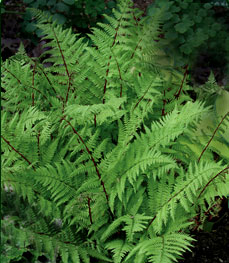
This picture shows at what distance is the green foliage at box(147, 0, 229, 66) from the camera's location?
2117 mm

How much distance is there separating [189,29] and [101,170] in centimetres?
132

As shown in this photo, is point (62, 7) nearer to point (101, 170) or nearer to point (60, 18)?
point (60, 18)

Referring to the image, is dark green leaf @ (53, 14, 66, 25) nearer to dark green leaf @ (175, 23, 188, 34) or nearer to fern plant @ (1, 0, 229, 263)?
fern plant @ (1, 0, 229, 263)

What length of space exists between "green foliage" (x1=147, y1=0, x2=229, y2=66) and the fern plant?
1.74 feet

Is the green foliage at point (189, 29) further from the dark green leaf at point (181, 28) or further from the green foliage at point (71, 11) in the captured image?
the green foliage at point (71, 11)

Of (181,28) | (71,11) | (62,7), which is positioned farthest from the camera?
(71,11)

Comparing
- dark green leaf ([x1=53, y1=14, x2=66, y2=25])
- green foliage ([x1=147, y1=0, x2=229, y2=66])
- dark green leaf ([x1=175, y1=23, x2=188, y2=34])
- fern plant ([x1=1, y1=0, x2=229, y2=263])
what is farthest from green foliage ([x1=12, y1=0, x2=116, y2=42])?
fern plant ([x1=1, y1=0, x2=229, y2=263])

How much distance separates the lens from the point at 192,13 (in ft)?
7.22

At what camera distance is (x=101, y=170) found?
133 centimetres

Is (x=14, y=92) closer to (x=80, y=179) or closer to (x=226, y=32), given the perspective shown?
(x=80, y=179)

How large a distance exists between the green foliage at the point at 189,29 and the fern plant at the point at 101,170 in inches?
20.9

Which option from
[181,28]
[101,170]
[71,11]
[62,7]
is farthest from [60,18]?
[101,170]

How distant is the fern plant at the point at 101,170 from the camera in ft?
4.10

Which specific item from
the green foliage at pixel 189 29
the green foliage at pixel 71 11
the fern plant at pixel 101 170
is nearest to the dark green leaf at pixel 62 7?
the green foliage at pixel 71 11
